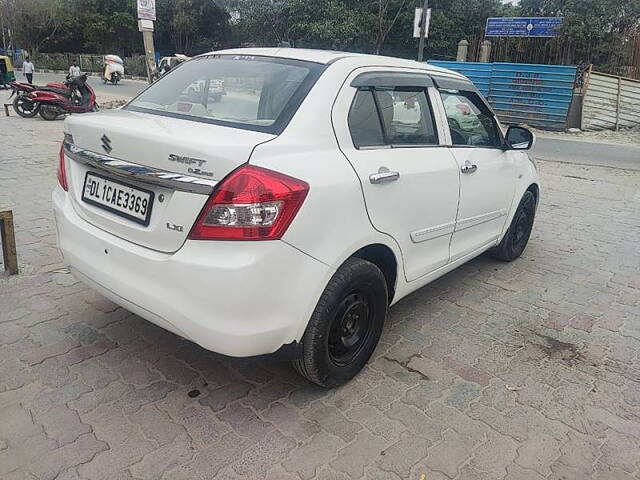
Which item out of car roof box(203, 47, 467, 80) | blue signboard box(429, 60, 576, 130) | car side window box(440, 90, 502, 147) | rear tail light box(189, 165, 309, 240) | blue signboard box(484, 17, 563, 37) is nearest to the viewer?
rear tail light box(189, 165, 309, 240)

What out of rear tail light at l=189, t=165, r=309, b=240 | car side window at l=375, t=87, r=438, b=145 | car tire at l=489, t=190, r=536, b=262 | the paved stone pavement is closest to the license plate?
rear tail light at l=189, t=165, r=309, b=240

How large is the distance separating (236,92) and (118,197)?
85 centimetres

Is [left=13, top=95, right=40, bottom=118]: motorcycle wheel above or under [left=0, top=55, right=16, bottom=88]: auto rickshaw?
under

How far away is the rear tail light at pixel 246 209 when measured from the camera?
216 cm

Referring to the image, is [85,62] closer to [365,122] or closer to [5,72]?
[5,72]

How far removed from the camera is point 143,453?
7.50 feet

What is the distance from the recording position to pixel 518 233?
4.84m

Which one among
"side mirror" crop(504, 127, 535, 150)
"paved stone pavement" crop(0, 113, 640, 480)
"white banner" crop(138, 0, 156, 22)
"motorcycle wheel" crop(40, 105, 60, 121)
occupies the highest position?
"white banner" crop(138, 0, 156, 22)

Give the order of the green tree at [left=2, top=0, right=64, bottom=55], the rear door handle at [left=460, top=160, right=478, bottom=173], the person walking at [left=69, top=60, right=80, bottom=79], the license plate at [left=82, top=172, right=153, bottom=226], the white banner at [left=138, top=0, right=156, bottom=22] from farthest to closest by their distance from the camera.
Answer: the green tree at [left=2, top=0, right=64, bottom=55]
the person walking at [left=69, top=60, right=80, bottom=79]
the white banner at [left=138, top=0, right=156, bottom=22]
the rear door handle at [left=460, top=160, right=478, bottom=173]
the license plate at [left=82, top=172, right=153, bottom=226]

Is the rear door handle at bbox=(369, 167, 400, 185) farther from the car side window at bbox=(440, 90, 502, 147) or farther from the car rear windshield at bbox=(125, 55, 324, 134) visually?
the car side window at bbox=(440, 90, 502, 147)

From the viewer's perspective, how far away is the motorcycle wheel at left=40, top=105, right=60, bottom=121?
12.9m

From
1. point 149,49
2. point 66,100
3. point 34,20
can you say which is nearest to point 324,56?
point 149,49

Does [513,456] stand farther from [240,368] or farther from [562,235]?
[562,235]

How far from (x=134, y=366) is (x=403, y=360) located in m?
1.51
